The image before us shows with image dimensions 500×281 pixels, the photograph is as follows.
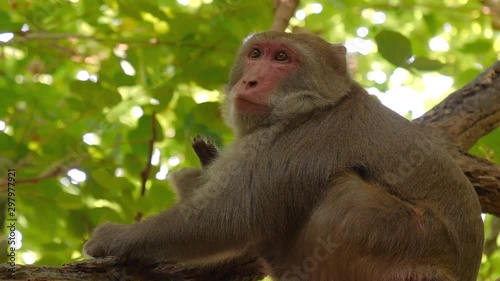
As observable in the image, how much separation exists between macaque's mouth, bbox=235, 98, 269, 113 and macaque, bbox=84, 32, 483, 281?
0.06 ft

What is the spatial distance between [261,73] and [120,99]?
4.92 feet

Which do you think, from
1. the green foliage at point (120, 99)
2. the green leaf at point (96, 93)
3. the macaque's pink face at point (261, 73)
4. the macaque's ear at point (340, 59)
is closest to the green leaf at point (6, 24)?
the green foliage at point (120, 99)

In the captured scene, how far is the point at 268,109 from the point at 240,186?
77 cm

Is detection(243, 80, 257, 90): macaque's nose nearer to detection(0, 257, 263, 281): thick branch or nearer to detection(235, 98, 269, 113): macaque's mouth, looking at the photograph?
detection(235, 98, 269, 113): macaque's mouth

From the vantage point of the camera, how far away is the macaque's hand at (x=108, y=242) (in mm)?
4527

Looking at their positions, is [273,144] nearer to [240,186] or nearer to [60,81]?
[240,186]

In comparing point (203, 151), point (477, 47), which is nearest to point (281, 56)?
point (203, 151)

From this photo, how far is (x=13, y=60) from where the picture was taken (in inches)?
325

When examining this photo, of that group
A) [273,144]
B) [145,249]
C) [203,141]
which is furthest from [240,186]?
[203,141]

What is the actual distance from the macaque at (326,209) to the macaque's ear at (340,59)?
60 centimetres

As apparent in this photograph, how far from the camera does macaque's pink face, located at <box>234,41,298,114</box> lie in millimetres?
5117

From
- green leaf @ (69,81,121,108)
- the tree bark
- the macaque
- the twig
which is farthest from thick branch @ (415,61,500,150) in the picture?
green leaf @ (69,81,121,108)

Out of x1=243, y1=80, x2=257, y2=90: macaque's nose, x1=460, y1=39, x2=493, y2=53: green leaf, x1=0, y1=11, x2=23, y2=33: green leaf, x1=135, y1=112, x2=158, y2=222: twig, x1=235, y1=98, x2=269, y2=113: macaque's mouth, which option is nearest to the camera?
x1=235, y1=98, x2=269, y2=113: macaque's mouth

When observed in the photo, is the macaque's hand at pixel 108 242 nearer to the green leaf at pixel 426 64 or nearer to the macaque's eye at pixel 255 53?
the macaque's eye at pixel 255 53
